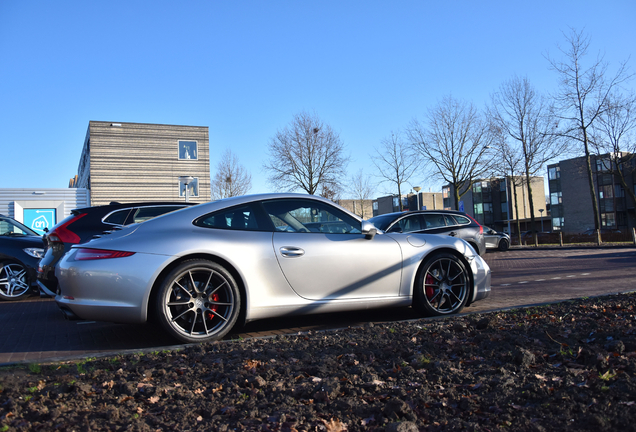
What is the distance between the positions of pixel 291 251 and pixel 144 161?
1042 inches

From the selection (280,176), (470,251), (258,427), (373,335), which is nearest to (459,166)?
(280,176)

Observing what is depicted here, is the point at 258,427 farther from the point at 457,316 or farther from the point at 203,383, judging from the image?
the point at 457,316

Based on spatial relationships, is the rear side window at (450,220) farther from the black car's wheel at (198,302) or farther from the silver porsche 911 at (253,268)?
the black car's wheel at (198,302)

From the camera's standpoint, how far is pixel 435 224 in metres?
12.1

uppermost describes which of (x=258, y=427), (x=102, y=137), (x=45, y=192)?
(x=102, y=137)

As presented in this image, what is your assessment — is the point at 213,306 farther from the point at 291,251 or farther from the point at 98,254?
the point at 98,254

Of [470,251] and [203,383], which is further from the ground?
[470,251]

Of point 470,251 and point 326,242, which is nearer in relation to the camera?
point 326,242

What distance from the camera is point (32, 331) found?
17.2ft

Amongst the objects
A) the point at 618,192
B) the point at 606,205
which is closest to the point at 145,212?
the point at 606,205

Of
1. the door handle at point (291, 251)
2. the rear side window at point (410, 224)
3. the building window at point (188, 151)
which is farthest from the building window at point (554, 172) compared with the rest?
the door handle at point (291, 251)

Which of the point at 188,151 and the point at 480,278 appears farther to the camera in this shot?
the point at 188,151

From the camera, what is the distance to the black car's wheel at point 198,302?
4152 mm

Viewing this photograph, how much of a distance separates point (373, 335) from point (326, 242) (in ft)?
3.62
